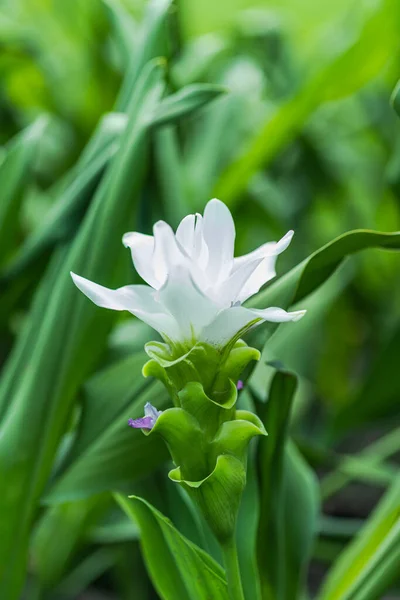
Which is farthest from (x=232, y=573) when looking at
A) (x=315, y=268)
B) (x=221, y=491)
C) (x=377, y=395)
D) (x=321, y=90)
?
(x=321, y=90)

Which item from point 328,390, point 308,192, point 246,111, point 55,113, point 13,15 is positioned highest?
point 13,15

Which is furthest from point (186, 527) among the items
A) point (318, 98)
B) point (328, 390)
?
point (328, 390)

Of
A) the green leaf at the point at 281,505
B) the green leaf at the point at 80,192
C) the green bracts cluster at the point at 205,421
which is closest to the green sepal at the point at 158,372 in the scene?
the green bracts cluster at the point at 205,421

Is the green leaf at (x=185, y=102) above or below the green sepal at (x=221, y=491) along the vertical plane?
above

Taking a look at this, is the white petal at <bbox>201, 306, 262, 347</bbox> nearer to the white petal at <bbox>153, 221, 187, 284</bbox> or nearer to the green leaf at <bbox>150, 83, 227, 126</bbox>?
the white petal at <bbox>153, 221, 187, 284</bbox>

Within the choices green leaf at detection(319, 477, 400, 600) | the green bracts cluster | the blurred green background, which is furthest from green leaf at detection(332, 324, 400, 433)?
the green bracts cluster

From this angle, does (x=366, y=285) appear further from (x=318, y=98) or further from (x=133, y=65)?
(x=133, y=65)

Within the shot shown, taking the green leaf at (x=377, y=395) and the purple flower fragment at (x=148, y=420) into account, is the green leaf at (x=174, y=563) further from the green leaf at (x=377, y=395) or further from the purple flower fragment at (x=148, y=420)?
the green leaf at (x=377, y=395)

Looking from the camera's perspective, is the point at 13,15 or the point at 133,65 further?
the point at 13,15

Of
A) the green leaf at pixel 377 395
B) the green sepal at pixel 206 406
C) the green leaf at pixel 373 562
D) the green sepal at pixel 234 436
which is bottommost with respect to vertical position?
the green leaf at pixel 377 395
